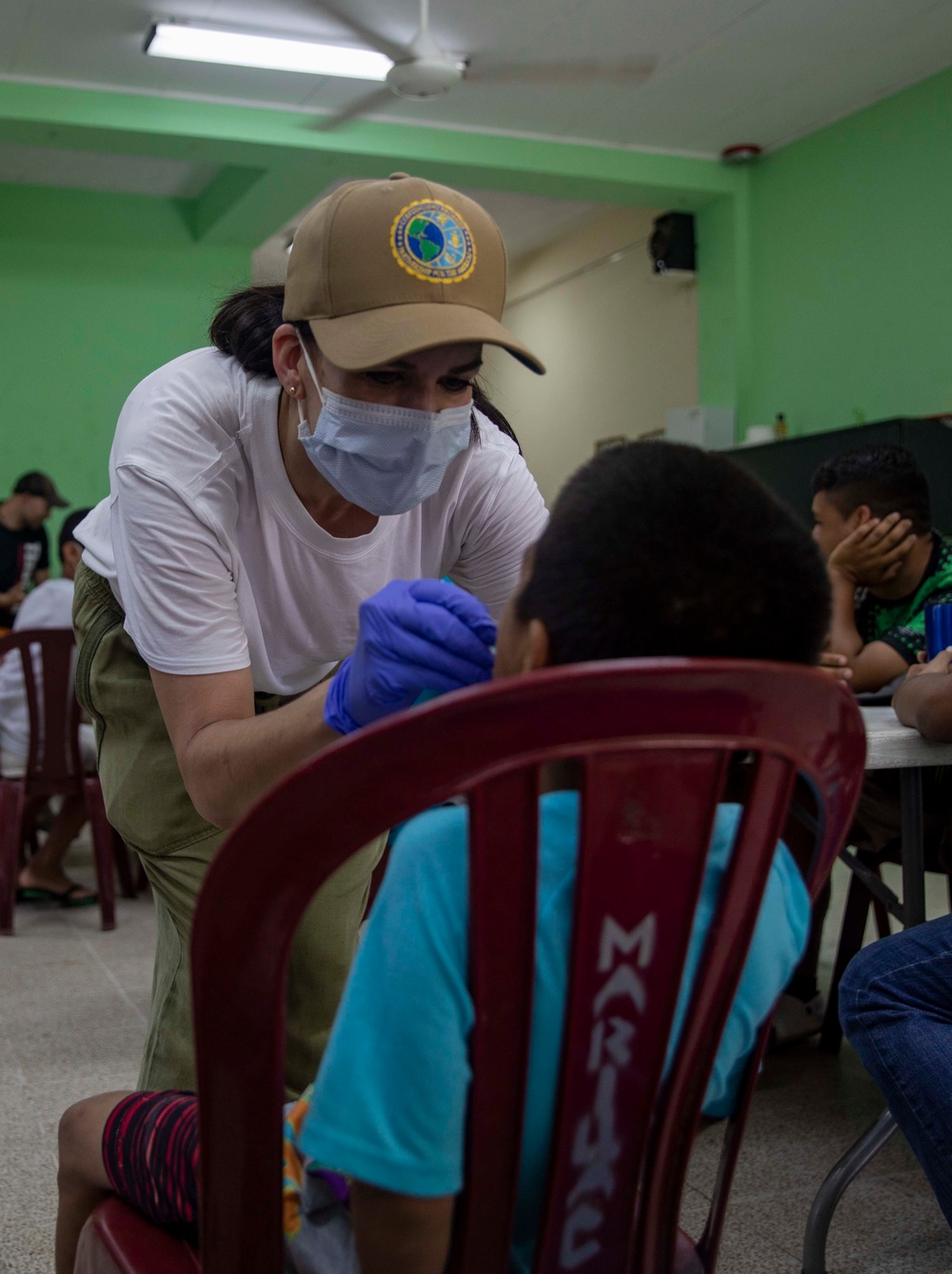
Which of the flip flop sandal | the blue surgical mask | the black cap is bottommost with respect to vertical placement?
the flip flop sandal

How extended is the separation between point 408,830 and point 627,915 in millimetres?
119

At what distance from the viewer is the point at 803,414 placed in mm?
5680

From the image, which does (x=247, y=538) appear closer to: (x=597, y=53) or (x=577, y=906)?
(x=577, y=906)

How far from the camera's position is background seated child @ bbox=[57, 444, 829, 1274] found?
0.58 m

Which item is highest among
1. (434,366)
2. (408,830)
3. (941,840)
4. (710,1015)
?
(434,366)

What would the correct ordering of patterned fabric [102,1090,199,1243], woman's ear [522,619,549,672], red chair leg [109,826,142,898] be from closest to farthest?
woman's ear [522,619,549,672] < patterned fabric [102,1090,199,1243] < red chair leg [109,826,142,898]

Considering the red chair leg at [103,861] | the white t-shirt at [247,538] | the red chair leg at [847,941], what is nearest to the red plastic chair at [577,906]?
the white t-shirt at [247,538]

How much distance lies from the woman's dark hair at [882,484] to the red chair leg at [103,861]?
2.06 meters

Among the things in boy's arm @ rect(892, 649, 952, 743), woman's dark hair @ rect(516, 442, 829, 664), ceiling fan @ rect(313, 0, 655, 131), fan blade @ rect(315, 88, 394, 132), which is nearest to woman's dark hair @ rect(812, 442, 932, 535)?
boy's arm @ rect(892, 649, 952, 743)

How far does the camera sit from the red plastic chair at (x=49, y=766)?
3160 millimetres

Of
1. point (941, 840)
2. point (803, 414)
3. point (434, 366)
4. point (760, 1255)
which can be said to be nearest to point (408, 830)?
point (434, 366)

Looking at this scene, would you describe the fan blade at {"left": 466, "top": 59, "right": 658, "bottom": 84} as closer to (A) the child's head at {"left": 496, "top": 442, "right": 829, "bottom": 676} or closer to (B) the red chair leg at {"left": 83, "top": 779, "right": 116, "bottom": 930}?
(B) the red chair leg at {"left": 83, "top": 779, "right": 116, "bottom": 930}

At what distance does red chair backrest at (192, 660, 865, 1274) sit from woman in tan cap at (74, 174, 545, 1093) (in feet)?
0.84

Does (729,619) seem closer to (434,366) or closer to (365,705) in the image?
(365,705)
